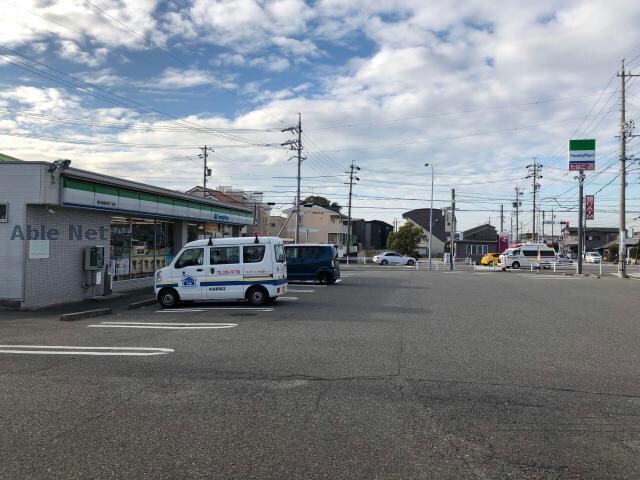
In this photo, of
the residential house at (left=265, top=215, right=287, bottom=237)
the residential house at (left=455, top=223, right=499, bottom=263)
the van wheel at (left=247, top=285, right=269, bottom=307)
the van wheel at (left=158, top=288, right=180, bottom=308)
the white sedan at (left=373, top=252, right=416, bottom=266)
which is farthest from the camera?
the residential house at (left=455, top=223, right=499, bottom=263)

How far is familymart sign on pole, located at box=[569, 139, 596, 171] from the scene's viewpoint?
3788 cm

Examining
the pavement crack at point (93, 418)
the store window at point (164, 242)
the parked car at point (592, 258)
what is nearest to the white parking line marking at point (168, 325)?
the pavement crack at point (93, 418)

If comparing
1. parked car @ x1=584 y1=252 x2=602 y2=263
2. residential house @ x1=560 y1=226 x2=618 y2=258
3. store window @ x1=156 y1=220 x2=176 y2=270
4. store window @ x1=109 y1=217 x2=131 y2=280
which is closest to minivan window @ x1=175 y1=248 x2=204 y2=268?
store window @ x1=109 y1=217 x2=131 y2=280

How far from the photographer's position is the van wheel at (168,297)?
15.6 metres

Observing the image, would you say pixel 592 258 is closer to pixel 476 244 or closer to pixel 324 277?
pixel 476 244

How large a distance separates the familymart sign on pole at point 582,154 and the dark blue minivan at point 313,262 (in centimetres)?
2284

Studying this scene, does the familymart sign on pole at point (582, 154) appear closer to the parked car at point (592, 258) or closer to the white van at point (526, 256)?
the white van at point (526, 256)

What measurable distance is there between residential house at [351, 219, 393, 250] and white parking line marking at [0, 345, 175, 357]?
79.1 meters

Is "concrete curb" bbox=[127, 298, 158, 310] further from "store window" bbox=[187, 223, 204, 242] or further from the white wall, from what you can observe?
"store window" bbox=[187, 223, 204, 242]

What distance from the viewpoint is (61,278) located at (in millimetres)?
16484

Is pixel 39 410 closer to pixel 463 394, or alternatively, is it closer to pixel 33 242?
pixel 463 394

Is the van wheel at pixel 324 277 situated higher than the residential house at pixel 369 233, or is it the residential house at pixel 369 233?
the residential house at pixel 369 233

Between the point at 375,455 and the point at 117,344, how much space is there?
655 centimetres

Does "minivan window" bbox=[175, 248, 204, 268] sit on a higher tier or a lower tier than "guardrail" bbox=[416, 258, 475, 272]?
higher
